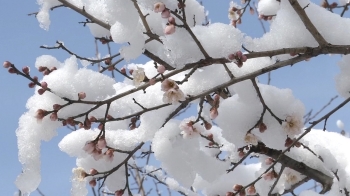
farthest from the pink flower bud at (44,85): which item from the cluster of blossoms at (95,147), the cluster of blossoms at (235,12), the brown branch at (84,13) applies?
the cluster of blossoms at (235,12)

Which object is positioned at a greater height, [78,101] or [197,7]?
[197,7]

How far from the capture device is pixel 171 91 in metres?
1.92

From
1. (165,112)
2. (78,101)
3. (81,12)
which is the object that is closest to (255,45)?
(165,112)

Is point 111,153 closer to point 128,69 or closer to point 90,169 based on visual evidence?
point 90,169

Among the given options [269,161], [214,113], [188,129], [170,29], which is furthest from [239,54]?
[269,161]

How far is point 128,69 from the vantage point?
284 centimetres

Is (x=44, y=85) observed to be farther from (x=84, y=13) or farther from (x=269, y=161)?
(x=269, y=161)

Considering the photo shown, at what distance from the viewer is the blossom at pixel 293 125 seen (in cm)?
202

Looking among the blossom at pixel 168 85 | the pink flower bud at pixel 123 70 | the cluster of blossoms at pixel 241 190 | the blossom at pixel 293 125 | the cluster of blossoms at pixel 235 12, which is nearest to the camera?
the blossom at pixel 168 85

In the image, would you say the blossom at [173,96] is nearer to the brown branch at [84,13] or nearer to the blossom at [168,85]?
the blossom at [168,85]

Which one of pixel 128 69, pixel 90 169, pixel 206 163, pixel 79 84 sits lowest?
pixel 206 163

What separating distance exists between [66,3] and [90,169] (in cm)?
104

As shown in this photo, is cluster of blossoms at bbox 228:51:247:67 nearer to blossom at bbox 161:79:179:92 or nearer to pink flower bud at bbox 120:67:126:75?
blossom at bbox 161:79:179:92

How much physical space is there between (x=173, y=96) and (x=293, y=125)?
624 mm
